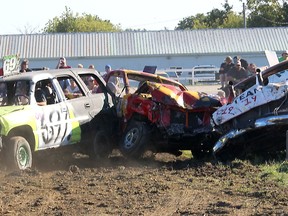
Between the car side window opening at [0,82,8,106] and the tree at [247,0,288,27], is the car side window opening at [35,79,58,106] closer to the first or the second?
the car side window opening at [0,82,8,106]

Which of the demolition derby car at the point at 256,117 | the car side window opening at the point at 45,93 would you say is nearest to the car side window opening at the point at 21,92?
the car side window opening at the point at 45,93

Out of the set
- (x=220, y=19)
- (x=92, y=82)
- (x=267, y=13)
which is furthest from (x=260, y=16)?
(x=92, y=82)

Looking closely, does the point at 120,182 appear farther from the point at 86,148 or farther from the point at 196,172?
the point at 86,148

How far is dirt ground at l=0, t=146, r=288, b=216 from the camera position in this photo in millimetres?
7508

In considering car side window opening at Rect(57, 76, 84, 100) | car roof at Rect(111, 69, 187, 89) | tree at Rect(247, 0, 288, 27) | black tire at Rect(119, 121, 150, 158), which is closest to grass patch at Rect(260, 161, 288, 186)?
black tire at Rect(119, 121, 150, 158)

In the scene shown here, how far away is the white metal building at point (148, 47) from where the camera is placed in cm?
5816

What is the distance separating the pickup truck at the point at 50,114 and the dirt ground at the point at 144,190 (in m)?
0.44

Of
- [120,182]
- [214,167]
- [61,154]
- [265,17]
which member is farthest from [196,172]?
[265,17]

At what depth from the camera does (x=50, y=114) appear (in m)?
11.1

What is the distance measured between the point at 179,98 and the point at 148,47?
4753 centimetres

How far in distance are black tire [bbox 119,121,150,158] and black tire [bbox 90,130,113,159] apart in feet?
1.40

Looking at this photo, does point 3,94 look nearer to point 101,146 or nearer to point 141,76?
point 101,146

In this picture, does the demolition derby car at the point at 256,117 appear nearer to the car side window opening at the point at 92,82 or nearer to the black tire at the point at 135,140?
the black tire at the point at 135,140

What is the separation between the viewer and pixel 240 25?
8525 centimetres
